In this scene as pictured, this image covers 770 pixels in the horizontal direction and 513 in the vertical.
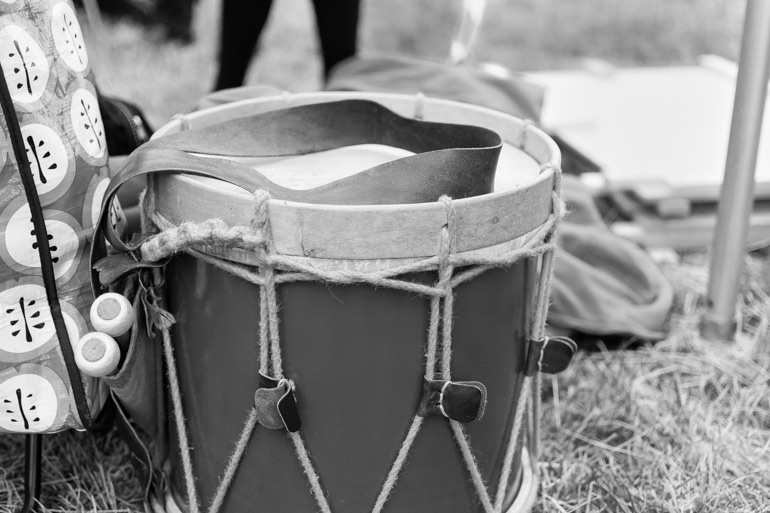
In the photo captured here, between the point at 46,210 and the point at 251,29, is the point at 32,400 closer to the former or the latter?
the point at 46,210

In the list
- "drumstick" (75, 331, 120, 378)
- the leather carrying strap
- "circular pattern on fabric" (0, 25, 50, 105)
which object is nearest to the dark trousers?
the leather carrying strap

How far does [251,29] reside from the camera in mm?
2031

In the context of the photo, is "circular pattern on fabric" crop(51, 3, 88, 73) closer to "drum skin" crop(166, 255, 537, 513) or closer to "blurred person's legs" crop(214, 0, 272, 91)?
"drum skin" crop(166, 255, 537, 513)

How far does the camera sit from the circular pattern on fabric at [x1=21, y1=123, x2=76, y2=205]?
90cm

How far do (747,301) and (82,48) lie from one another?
1550mm

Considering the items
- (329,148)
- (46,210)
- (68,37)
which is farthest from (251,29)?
(46,210)

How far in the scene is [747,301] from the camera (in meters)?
1.85

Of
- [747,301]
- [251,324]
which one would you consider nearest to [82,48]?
[251,324]

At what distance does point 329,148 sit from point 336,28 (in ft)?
3.20

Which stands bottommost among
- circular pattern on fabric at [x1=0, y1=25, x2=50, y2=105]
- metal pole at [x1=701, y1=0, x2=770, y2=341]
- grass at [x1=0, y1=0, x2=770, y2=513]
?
grass at [x1=0, y1=0, x2=770, y2=513]

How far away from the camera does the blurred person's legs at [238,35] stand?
201cm

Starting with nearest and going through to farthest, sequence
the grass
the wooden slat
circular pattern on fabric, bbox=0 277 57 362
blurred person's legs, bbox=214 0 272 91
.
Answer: the wooden slat → circular pattern on fabric, bbox=0 277 57 362 → the grass → blurred person's legs, bbox=214 0 272 91

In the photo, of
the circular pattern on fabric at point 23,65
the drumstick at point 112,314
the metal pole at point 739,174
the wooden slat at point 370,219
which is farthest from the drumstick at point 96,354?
the metal pole at point 739,174

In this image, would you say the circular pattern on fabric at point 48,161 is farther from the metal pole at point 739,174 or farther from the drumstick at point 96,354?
the metal pole at point 739,174
